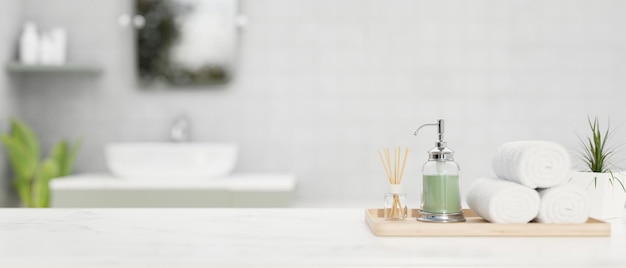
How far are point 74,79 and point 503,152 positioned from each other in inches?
123

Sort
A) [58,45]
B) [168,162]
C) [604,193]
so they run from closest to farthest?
[604,193] → [168,162] → [58,45]

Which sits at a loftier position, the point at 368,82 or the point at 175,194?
the point at 368,82

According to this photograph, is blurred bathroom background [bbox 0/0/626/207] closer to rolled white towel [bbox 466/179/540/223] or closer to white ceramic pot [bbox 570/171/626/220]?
white ceramic pot [bbox 570/171/626/220]

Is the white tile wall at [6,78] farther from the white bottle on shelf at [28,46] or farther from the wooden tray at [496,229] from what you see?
the wooden tray at [496,229]

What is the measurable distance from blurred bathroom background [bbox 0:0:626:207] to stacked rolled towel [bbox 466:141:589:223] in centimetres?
259

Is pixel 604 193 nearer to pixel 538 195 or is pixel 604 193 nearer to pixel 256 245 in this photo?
pixel 538 195

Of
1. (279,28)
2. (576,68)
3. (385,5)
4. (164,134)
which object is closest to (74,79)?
(164,134)

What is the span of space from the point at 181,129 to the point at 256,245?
109 inches

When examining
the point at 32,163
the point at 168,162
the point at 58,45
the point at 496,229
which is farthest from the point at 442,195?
the point at 58,45

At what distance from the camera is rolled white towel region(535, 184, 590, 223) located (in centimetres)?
135

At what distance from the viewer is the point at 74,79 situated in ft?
13.2

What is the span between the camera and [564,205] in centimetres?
135

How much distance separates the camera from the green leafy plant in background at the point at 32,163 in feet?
11.9

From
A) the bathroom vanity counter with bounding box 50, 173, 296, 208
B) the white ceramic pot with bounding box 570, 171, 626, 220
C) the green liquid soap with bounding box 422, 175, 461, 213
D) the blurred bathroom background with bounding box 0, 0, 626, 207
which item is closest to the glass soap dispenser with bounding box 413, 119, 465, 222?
the green liquid soap with bounding box 422, 175, 461, 213
